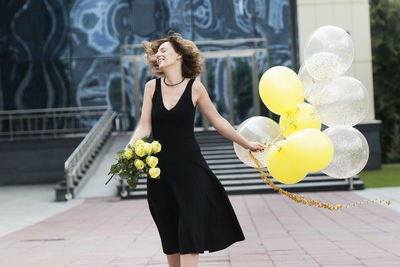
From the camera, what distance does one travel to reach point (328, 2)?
2020cm

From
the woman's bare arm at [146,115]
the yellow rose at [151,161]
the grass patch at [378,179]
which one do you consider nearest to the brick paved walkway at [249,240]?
the woman's bare arm at [146,115]

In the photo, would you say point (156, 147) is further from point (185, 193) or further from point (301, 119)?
point (301, 119)

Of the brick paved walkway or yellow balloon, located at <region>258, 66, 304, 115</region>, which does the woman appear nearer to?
yellow balloon, located at <region>258, 66, 304, 115</region>

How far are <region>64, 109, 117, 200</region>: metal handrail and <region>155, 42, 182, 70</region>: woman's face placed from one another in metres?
10.5

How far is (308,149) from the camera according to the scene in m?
3.82

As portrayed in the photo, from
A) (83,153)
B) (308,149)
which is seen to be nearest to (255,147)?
(308,149)

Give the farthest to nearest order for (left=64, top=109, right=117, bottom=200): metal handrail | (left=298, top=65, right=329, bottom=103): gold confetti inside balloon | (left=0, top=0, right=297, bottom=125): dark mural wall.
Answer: (left=0, top=0, right=297, bottom=125): dark mural wall < (left=64, top=109, right=117, bottom=200): metal handrail < (left=298, top=65, right=329, bottom=103): gold confetti inside balloon

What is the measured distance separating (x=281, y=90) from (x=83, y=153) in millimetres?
13511

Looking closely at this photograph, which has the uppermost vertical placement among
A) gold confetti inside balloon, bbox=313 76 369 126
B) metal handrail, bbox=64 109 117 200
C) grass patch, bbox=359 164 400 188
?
gold confetti inside balloon, bbox=313 76 369 126

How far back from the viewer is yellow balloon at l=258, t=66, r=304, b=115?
13.5ft

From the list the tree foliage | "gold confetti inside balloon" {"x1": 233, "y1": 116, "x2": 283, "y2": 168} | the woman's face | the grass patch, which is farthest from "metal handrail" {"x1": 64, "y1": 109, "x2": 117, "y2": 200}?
the tree foliage

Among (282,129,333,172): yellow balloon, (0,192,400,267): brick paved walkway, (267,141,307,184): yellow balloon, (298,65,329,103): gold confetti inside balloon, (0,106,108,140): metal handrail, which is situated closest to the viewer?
(282,129,333,172): yellow balloon

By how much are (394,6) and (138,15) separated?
1631cm

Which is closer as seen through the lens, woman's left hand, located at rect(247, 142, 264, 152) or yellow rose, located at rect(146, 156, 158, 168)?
yellow rose, located at rect(146, 156, 158, 168)
